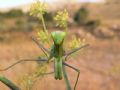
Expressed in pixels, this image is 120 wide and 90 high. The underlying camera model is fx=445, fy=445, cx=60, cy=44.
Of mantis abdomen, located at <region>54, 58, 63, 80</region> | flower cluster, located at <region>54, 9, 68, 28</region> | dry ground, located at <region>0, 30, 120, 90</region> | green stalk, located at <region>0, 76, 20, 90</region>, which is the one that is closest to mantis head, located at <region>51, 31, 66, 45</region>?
mantis abdomen, located at <region>54, 58, 63, 80</region>

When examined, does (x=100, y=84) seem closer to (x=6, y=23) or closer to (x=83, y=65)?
(x=83, y=65)

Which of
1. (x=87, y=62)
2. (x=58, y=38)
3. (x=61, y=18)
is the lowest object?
(x=87, y=62)

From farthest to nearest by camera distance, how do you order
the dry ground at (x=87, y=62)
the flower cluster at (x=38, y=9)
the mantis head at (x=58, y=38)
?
the dry ground at (x=87, y=62), the flower cluster at (x=38, y=9), the mantis head at (x=58, y=38)

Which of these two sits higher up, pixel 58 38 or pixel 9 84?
pixel 58 38

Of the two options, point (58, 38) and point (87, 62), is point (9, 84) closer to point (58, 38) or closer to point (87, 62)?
point (58, 38)

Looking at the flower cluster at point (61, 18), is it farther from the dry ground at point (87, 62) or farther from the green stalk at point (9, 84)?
the dry ground at point (87, 62)

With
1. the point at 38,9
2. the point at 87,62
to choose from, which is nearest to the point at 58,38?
the point at 38,9

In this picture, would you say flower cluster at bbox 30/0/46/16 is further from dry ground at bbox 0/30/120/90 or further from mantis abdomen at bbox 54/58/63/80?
dry ground at bbox 0/30/120/90

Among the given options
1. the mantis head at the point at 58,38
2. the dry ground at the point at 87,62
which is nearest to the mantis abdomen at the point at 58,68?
the mantis head at the point at 58,38

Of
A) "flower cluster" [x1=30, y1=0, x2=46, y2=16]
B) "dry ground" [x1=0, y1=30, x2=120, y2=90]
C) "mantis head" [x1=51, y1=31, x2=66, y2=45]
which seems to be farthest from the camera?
"dry ground" [x1=0, y1=30, x2=120, y2=90]
